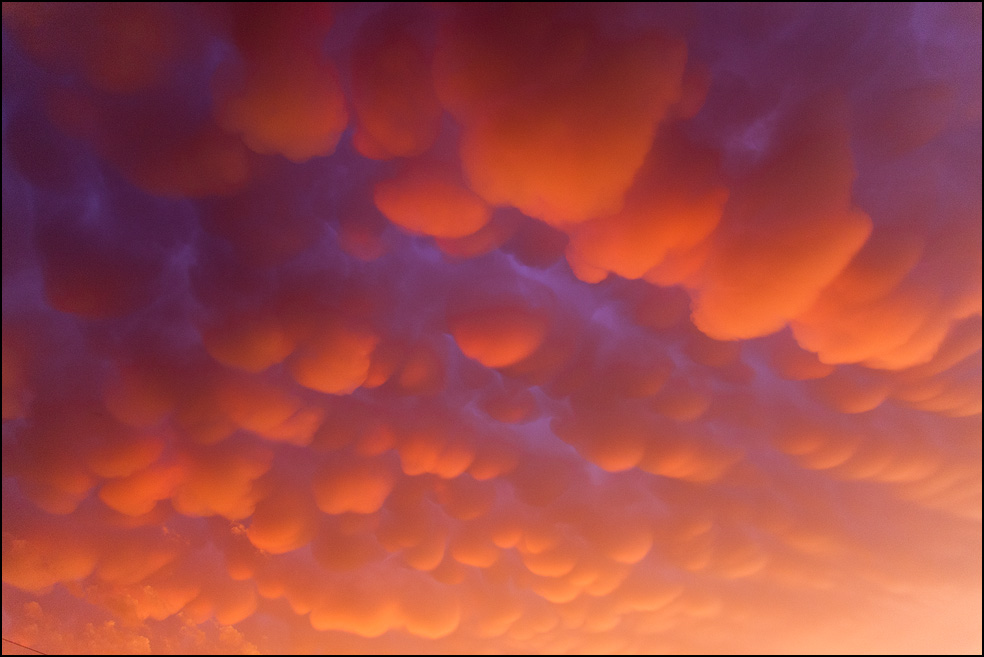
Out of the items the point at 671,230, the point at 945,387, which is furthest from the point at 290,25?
the point at 945,387

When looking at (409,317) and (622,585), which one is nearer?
(409,317)

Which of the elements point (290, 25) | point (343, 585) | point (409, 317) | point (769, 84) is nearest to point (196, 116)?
point (290, 25)

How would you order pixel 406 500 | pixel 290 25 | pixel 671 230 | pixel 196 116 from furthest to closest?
pixel 406 500
pixel 671 230
pixel 196 116
pixel 290 25

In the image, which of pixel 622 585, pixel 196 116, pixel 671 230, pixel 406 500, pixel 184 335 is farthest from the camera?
pixel 622 585

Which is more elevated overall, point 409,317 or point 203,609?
point 409,317

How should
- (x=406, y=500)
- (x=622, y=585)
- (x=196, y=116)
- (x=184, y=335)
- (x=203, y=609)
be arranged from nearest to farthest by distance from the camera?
(x=196, y=116)
(x=184, y=335)
(x=406, y=500)
(x=203, y=609)
(x=622, y=585)

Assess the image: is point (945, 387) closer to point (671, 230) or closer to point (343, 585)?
point (671, 230)

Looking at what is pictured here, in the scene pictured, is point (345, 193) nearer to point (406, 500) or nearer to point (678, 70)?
point (678, 70)

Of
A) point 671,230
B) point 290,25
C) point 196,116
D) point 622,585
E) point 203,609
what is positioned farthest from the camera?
point 622,585

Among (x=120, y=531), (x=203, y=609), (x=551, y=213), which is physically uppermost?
(x=551, y=213)
